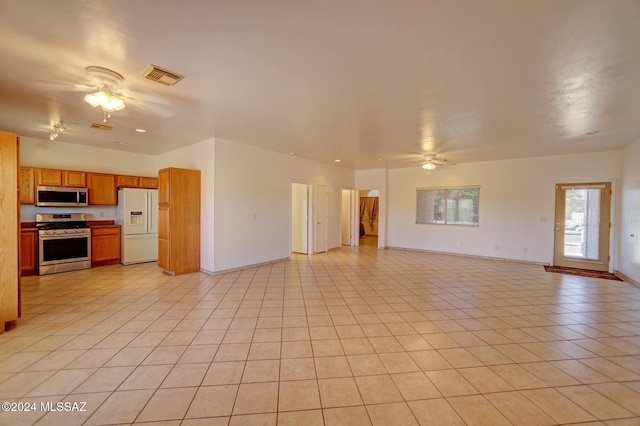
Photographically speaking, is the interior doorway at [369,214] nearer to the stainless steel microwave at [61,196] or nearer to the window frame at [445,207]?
the window frame at [445,207]

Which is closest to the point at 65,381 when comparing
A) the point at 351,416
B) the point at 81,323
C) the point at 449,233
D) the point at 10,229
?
the point at 81,323

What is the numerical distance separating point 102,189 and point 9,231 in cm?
364

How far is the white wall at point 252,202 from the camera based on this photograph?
5.40 metres

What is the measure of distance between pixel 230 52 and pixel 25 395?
317 cm

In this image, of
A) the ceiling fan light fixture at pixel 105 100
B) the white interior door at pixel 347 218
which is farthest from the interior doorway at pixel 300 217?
the ceiling fan light fixture at pixel 105 100

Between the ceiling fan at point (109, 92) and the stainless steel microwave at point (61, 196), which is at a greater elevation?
the ceiling fan at point (109, 92)

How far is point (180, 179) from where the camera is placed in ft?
17.5

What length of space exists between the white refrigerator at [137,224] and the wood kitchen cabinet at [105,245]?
0.43 ft

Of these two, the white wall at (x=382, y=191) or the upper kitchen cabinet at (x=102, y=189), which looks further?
the white wall at (x=382, y=191)

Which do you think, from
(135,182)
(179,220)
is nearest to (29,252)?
(135,182)

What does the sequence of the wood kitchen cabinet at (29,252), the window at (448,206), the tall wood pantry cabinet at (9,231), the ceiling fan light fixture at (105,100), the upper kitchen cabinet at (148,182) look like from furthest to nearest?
1. the window at (448,206)
2. the upper kitchen cabinet at (148,182)
3. the wood kitchen cabinet at (29,252)
4. the tall wood pantry cabinet at (9,231)
5. the ceiling fan light fixture at (105,100)

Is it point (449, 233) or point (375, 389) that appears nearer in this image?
point (375, 389)

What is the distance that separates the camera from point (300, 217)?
26.2ft

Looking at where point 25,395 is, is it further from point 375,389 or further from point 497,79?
point 497,79
